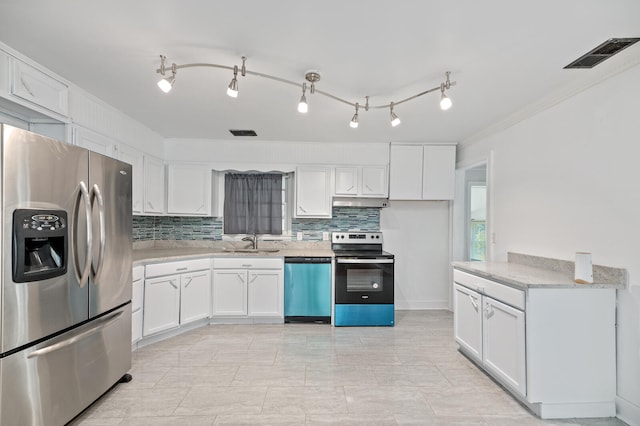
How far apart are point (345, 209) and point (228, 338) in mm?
2246

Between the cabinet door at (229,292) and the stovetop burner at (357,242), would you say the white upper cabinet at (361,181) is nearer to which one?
the stovetop burner at (357,242)

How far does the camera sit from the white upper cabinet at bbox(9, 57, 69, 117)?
2.07m

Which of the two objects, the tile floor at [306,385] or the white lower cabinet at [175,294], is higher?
the white lower cabinet at [175,294]

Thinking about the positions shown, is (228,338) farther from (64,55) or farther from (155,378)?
(64,55)

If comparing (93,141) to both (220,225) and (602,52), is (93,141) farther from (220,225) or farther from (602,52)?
(602,52)

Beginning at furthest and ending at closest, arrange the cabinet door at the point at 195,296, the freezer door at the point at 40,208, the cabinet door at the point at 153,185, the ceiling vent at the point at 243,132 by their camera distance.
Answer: the ceiling vent at the point at 243,132 < the cabinet door at the point at 153,185 < the cabinet door at the point at 195,296 < the freezer door at the point at 40,208

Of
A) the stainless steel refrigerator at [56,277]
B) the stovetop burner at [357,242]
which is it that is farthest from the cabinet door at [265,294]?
the stainless steel refrigerator at [56,277]

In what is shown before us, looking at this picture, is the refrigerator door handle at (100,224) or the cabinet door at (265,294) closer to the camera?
the refrigerator door handle at (100,224)

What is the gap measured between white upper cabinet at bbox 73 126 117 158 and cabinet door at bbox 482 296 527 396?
11.5 feet

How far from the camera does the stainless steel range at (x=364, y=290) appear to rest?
3904 mm

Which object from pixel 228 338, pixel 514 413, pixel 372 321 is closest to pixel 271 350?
pixel 228 338

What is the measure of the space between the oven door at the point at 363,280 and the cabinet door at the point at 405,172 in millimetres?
966

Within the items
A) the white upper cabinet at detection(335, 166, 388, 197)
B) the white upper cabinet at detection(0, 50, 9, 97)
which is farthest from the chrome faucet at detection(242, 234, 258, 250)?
the white upper cabinet at detection(0, 50, 9, 97)

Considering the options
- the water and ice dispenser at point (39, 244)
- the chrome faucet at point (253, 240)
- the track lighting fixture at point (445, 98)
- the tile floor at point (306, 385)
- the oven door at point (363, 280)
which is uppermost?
the track lighting fixture at point (445, 98)
